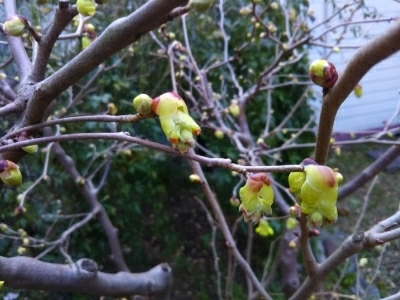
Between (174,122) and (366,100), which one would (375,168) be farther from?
(366,100)

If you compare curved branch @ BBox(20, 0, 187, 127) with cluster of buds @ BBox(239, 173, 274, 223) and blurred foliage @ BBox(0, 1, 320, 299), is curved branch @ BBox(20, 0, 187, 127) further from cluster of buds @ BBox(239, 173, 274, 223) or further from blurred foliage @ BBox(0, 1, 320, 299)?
blurred foliage @ BBox(0, 1, 320, 299)

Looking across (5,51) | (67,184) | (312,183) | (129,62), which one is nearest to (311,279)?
(312,183)

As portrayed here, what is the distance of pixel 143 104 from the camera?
409 millimetres

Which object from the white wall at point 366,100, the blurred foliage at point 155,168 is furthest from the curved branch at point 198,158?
the white wall at point 366,100

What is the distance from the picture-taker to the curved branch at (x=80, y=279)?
86 cm

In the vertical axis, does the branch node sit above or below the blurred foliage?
above

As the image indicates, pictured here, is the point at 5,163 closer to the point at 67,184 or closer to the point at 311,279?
the point at 311,279

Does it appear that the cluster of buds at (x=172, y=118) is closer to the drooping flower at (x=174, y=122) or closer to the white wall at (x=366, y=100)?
the drooping flower at (x=174, y=122)

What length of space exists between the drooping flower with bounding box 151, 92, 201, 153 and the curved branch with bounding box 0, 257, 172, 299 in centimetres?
56

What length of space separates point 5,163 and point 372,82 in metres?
2.80

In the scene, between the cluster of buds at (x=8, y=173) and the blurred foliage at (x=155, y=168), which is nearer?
the cluster of buds at (x=8, y=173)

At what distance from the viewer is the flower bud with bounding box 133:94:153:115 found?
1.34 feet

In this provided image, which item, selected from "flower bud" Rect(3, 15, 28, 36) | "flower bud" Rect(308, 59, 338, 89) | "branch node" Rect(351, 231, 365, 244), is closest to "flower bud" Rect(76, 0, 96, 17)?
"flower bud" Rect(3, 15, 28, 36)

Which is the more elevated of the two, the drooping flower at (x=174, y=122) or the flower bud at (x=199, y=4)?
the flower bud at (x=199, y=4)
